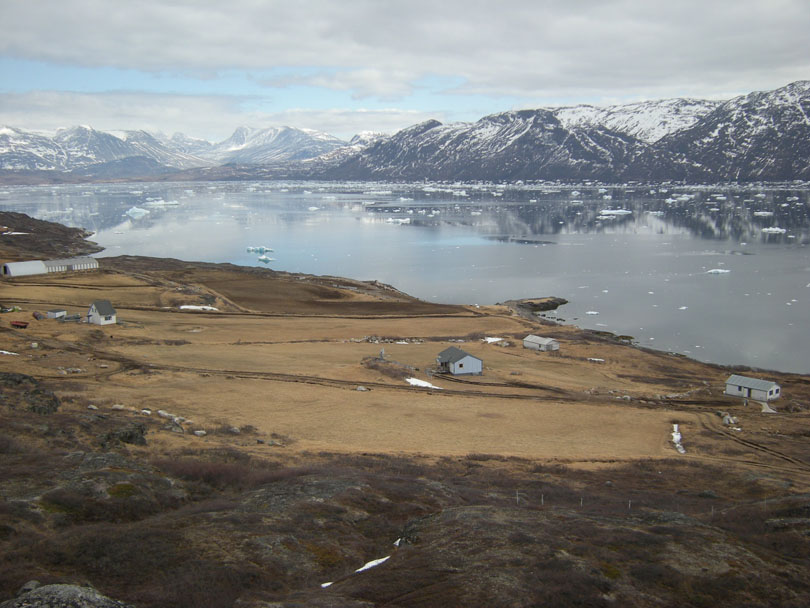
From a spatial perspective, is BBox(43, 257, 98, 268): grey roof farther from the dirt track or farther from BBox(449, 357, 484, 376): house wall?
BBox(449, 357, 484, 376): house wall

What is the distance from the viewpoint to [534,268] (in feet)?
248

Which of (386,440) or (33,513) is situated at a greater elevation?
(33,513)

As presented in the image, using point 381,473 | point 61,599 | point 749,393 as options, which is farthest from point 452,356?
point 61,599

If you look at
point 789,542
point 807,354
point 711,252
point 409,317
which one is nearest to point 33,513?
point 789,542

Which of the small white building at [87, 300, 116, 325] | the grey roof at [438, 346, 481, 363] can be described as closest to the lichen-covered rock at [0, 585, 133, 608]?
the grey roof at [438, 346, 481, 363]

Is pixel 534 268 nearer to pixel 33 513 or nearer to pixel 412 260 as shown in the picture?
pixel 412 260

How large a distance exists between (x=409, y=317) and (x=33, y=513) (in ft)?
126

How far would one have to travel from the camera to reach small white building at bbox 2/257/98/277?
58866 millimetres

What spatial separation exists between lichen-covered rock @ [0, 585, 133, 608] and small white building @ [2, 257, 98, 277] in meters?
60.0

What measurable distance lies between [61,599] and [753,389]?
102ft

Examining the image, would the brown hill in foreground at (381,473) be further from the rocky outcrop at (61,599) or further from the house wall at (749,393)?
the rocky outcrop at (61,599)

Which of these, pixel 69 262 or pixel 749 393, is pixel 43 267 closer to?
pixel 69 262

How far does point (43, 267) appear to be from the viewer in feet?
201

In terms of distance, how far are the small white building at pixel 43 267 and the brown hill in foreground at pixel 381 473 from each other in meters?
23.5
